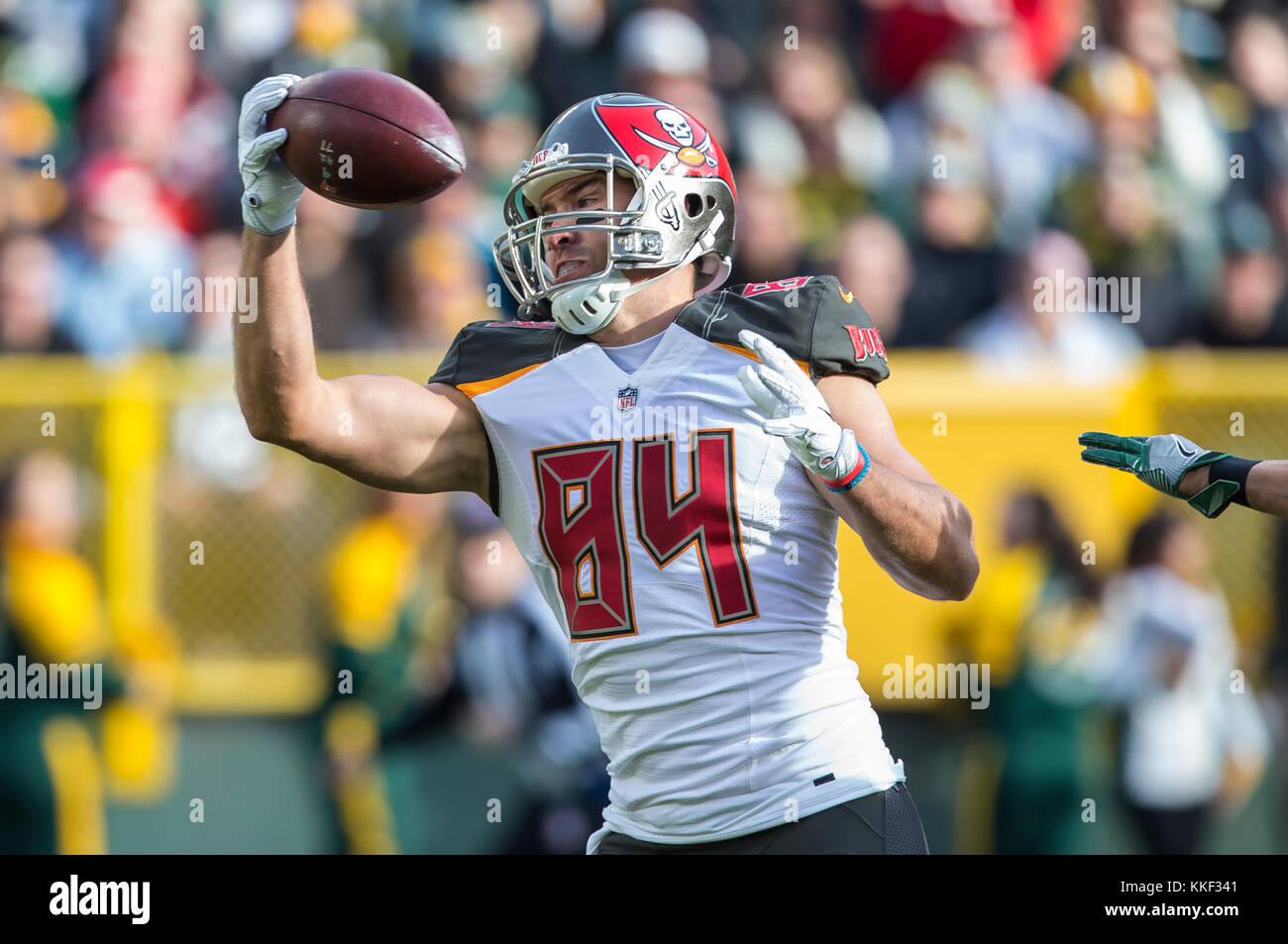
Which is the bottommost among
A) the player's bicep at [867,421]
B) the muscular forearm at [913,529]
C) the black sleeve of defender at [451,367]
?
the muscular forearm at [913,529]

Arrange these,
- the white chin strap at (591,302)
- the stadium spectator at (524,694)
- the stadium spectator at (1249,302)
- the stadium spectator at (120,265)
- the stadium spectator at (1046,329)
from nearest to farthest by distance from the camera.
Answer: the white chin strap at (591,302), the stadium spectator at (524,694), the stadium spectator at (1046,329), the stadium spectator at (120,265), the stadium spectator at (1249,302)

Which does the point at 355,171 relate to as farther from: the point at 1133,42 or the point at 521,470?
the point at 1133,42

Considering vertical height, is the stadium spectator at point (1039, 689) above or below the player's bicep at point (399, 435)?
below

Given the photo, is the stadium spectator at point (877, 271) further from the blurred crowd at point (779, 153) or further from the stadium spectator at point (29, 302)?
the stadium spectator at point (29, 302)

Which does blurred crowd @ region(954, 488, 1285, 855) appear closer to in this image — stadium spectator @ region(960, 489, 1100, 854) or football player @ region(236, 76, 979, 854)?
stadium spectator @ region(960, 489, 1100, 854)

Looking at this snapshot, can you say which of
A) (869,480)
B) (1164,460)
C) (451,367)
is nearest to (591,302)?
(451,367)

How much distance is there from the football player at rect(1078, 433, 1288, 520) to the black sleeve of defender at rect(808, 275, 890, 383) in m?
0.52

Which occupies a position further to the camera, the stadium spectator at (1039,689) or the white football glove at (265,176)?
the stadium spectator at (1039,689)

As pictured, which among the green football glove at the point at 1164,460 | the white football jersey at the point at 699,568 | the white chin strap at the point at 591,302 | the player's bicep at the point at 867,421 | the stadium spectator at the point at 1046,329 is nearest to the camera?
the white football jersey at the point at 699,568

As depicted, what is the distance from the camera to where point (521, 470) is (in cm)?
308

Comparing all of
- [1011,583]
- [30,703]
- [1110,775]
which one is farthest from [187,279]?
[1110,775]

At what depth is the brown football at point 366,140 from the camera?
282 centimetres

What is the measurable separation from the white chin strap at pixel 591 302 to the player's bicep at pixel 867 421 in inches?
18.0

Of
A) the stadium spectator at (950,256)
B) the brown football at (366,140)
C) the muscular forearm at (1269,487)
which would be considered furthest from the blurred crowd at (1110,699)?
the brown football at (366,140)
